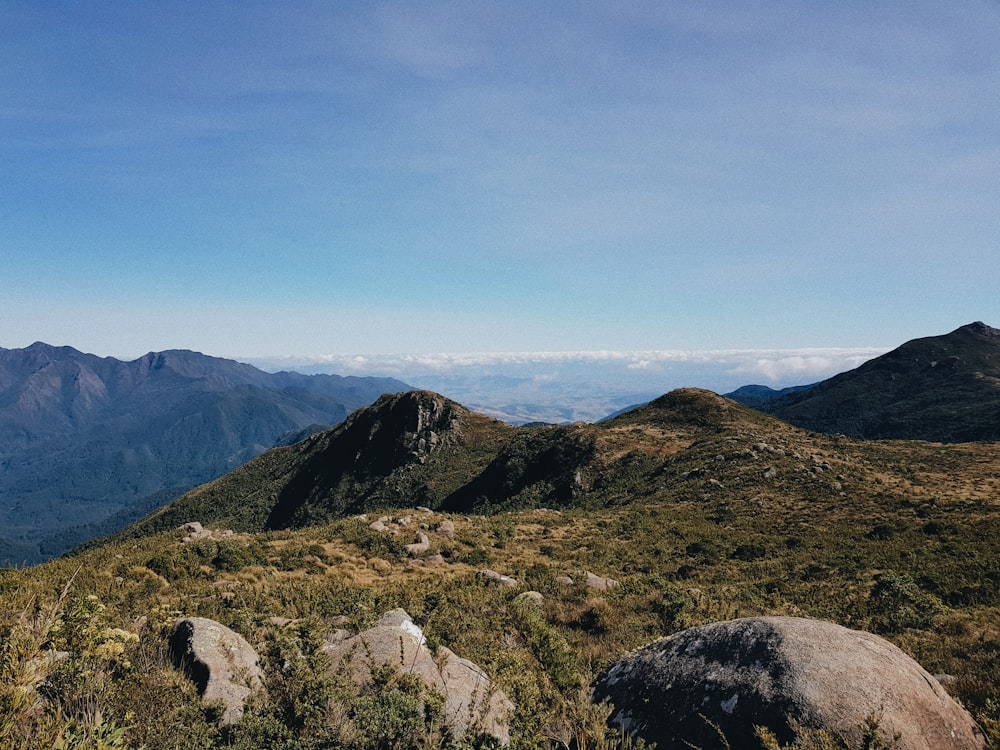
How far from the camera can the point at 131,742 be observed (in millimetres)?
6980

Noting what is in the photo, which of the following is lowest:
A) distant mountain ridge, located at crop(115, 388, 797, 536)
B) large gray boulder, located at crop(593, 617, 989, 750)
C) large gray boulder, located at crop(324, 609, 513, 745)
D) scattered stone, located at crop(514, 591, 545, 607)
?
distant mountain ridge, located at crop(115, 388, 797, 536)

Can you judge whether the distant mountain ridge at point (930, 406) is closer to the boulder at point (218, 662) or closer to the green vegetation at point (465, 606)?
the green vegetation at point (465, 606)

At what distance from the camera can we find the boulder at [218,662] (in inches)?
342

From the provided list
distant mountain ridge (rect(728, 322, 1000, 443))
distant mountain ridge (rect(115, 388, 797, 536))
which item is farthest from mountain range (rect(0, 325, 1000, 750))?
distant mountain ridge (rect(728, 322, 1000, 443))

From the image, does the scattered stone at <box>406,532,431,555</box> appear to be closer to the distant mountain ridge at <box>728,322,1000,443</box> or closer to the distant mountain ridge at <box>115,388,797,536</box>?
the distant mountain ridge at <box>115,388,797,536</box>

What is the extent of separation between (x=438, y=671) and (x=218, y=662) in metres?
4.49

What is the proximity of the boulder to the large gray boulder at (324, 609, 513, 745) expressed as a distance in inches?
64.1

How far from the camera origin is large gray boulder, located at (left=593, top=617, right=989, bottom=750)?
6.20m

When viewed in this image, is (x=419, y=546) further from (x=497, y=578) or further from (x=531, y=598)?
(x=531, y=598)

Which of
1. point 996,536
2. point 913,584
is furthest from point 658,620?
point 996,536

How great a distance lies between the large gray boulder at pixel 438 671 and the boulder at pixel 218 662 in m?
1.63

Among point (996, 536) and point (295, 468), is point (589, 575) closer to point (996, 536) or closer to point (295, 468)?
point (996, 536)

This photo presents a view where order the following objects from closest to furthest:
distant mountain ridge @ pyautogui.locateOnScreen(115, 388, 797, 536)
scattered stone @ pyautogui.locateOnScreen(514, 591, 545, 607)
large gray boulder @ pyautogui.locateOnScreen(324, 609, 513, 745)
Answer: large gray boulder @ pyautogui.locateOnScreen(324, 609, 513, 745) < scattered stone @ pyautogui.locateOnScreen(514, 591, 545, 607) < distant mountain ridge @ pyautogui.locateOnScreen(115, 388, 797, 536)

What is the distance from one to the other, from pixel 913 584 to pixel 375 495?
87.3 m
